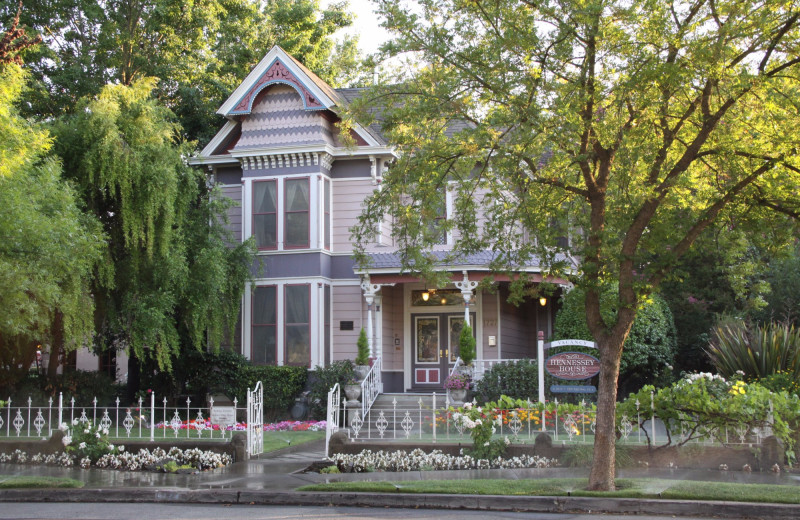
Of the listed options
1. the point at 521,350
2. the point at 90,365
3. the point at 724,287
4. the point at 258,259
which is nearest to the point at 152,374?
the point at 258,259

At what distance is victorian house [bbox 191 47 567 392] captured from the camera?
74.2 ft

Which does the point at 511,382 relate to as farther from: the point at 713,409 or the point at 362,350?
the point at 713,409

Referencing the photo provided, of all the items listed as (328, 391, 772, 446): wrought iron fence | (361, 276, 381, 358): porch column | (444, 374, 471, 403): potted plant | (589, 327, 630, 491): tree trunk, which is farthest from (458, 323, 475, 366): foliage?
(589, 327, 630, 491): tree trunk

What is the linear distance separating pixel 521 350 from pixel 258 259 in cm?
841

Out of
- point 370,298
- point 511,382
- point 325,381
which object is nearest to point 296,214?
point 370,298

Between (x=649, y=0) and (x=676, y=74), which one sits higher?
(x=649, y=0)

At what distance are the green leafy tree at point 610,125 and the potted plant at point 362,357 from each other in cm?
941

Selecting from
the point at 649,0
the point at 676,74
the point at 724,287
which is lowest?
the point at 724,287

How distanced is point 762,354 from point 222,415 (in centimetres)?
1088

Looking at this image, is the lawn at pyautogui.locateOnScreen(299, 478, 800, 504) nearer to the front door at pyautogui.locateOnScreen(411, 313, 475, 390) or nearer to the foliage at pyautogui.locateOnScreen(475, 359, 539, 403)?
the foliage at pyautogui.locateOnScreen(475, 359, 539, 403)

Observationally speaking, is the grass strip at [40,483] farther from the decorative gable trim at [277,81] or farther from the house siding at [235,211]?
the decorative gable trim at [277,81]

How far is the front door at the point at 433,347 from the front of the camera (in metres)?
23.9

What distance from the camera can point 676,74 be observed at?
1005 cm

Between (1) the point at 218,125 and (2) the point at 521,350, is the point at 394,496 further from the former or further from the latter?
(1) the point at 218,125
